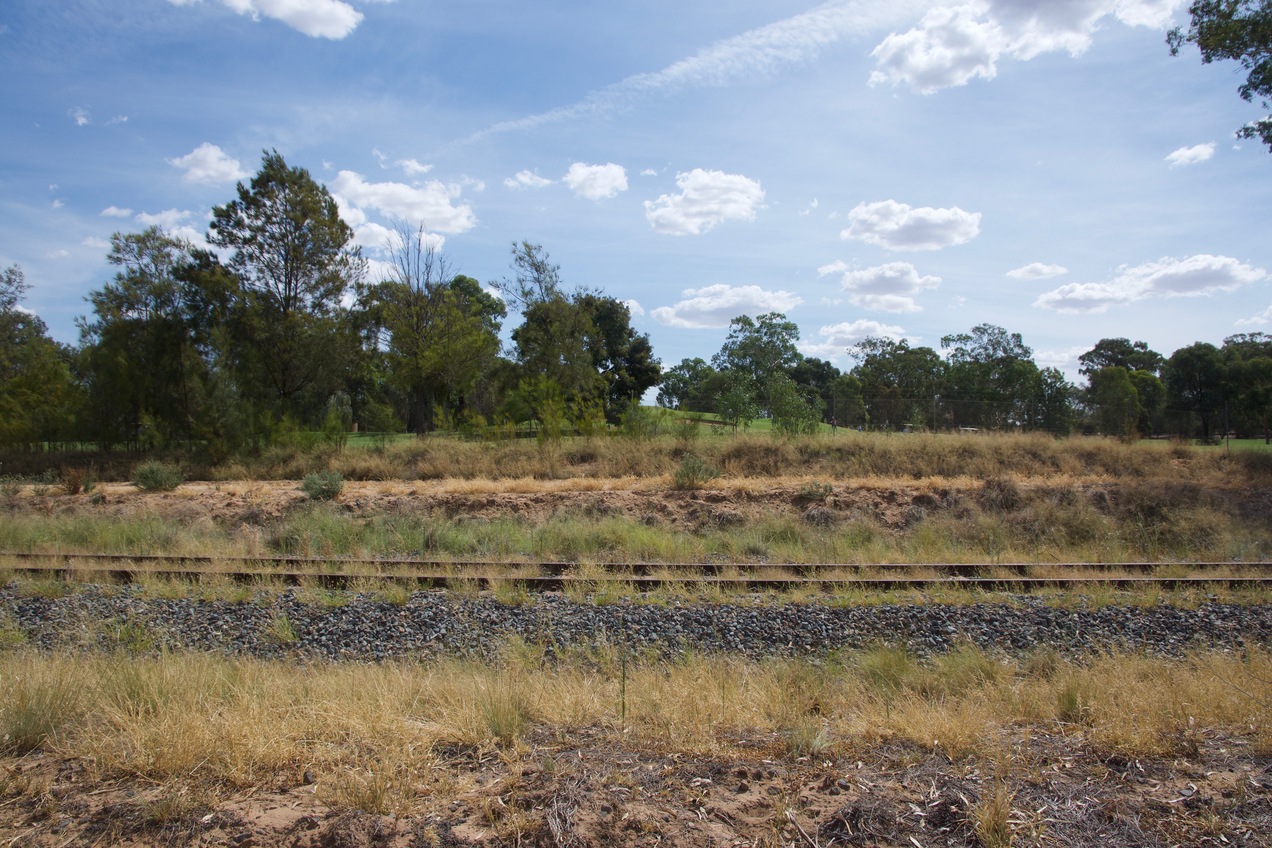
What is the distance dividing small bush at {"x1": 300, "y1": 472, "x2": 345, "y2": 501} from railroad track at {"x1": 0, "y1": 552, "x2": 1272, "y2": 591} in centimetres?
703

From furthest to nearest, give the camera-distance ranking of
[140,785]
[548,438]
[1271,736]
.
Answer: [548,438] → [1271,736] → [140,785]

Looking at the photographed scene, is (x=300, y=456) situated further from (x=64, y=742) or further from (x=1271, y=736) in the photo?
(x=1271, y=736)

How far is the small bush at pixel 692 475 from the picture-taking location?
18391 mm

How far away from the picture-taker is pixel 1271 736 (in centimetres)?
401

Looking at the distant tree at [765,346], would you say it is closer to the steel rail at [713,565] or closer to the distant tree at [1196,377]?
the distant tree at [1196,377]

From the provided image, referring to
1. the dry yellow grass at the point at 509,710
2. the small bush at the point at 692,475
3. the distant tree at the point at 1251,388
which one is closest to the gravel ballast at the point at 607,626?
the dry yellow grass at the point at 509,710

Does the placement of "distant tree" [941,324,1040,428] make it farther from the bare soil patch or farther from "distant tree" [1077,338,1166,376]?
the bare soil patch

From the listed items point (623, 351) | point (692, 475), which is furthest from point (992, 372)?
point (692, 475)

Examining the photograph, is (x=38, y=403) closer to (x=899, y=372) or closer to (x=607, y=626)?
(x=607, y=626)

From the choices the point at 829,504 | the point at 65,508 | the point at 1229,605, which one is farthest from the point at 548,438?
the point at 1229,605

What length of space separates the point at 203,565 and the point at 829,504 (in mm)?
12660

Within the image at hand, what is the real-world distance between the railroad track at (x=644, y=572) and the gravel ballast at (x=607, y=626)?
88cm

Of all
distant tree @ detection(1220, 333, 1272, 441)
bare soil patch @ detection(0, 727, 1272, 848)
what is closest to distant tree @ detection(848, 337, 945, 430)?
distant tree @ detection(1220, 333, 1272, 441)

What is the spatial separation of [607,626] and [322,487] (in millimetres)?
13185
